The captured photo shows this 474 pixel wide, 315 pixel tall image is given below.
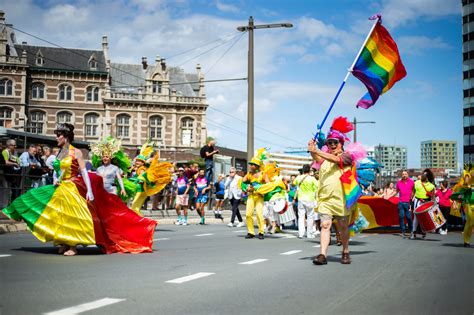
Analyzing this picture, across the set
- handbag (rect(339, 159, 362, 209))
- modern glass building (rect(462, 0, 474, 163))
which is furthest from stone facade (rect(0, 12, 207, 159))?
handbag (rect(339, 159, 362, 209))

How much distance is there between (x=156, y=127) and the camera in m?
78.5

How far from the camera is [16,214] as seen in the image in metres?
9.53

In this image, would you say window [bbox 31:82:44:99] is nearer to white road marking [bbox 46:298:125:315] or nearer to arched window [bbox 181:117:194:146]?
arched window [bbox 181:117:194:146]

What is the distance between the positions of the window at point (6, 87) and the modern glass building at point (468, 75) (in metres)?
61.0

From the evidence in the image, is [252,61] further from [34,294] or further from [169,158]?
[169,158]

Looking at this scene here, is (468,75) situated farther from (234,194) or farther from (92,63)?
(234,194)

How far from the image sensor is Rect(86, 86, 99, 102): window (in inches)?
2963

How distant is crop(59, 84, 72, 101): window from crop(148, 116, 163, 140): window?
1048 centimetres

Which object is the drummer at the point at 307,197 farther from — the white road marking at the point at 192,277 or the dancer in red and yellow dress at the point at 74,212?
the white road marking at the point at 192,277

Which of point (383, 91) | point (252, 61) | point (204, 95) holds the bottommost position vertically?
point (383, 91)

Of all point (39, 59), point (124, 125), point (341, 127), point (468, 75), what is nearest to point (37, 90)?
point (39, 59)

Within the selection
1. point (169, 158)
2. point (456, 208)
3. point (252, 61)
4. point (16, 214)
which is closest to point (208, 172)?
point (252, 61)

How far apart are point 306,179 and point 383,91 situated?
4.99 meters

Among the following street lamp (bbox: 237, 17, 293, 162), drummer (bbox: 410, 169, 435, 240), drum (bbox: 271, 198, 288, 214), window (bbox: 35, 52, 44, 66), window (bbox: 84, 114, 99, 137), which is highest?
window (bbox: 35, 52, 44, 66)
